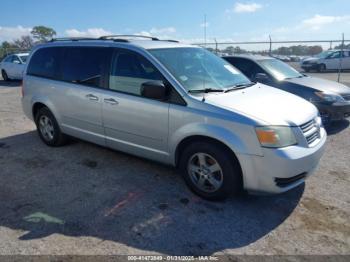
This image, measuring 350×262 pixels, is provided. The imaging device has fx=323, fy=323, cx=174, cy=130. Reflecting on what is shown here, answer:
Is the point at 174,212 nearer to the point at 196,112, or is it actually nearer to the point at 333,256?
the point at 196,112

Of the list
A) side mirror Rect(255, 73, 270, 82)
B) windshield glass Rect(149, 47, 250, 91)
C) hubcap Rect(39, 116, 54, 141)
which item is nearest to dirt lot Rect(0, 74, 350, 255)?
hubcap Rect(39, 116, 54, 141)

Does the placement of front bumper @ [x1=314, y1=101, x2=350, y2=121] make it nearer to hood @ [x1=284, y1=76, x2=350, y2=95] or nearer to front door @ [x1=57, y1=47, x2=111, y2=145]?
hood @ [x1=284, y1=76, x2=350, y2=95]

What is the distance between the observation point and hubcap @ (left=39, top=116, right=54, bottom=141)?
5.67 meters

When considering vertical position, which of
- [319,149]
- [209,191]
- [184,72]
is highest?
[184,72]

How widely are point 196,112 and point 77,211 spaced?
172 cm

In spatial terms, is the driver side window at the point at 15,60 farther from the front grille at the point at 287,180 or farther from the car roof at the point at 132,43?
the front grille at the point at 287,180

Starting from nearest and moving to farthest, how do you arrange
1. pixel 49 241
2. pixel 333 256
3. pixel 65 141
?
1. pixel 333 256
2. pixel 49 241
3. pixel 65 141

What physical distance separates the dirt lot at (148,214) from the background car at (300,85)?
1.70 meters

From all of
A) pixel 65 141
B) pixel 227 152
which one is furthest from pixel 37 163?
pixel 227 152

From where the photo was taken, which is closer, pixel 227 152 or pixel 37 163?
pixel 227 152

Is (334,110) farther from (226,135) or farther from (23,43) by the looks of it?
(23,43)

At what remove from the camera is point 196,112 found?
362 cm

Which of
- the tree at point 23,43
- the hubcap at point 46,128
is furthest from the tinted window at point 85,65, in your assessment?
the tree at point 23,43

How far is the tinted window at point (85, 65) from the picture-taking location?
461 centimetres
